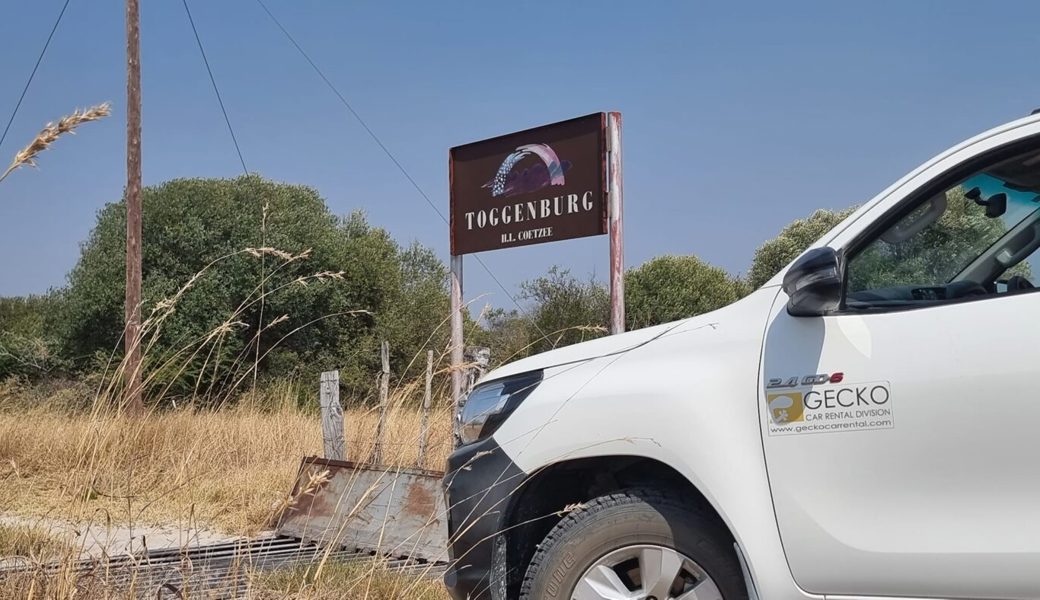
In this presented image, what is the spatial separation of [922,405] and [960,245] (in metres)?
0.72

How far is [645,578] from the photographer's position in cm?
305

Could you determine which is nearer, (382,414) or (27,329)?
(382,414)

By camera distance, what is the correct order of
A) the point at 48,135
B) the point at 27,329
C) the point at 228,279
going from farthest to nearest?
the point at 27,329, the point at 228,279, the point at 48,135

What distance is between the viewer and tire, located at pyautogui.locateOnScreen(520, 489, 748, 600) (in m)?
3.00

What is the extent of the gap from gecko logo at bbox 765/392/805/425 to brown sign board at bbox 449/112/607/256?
6.52 metres

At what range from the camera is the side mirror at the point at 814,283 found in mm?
2799

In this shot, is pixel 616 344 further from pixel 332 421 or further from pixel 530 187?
pixel 530 187

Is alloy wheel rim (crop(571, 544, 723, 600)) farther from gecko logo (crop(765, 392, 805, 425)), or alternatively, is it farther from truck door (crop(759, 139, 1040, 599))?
gecko logo (crop(765, 392, 805, 425))

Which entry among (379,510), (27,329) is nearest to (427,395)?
(379,510)

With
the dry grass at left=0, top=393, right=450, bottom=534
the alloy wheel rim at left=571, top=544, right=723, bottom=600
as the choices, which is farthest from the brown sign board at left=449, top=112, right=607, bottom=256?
the alloy wheel rim at left=571, top=544, right=723, bottom=600

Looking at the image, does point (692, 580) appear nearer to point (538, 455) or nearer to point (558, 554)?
point (558, 554)

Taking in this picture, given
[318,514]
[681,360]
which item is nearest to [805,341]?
[681,360]

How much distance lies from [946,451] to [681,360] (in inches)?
33.8

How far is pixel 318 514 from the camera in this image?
6.95 metres
